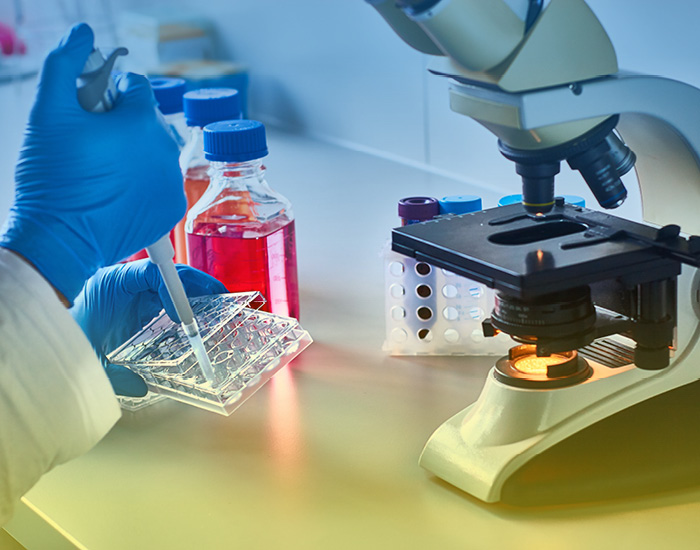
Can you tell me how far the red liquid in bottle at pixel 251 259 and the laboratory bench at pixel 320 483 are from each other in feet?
0.25

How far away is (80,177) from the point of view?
97cm

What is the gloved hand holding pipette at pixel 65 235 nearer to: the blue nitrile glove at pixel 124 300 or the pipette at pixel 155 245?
the pipette at pixel 155 245

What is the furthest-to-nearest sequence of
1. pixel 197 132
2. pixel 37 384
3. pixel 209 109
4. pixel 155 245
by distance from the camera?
pixel 197 132
pixel 209 109
pixel 155 245
pixel 37 384

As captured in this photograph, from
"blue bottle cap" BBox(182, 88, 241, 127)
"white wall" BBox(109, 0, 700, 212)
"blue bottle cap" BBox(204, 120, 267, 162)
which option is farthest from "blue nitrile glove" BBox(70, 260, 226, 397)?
"white wall" BBox(109, 0, 700, 212)

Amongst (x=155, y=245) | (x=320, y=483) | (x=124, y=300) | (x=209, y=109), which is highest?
(x=209, y=109)

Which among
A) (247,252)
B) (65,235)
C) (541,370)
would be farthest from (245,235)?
(541,370)

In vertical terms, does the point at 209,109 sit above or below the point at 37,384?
above

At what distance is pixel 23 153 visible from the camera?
3.21ft

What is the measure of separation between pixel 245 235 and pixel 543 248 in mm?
511

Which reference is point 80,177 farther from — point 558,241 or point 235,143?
point 558,241

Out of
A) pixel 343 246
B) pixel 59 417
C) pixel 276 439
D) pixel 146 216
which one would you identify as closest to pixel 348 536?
pixel 276 439

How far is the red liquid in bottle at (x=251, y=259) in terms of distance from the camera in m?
1.29

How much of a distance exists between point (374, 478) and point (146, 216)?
38cm

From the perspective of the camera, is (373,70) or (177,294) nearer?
(177,294)
